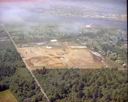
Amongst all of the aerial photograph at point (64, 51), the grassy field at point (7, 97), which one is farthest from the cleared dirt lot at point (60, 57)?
the grassy field at point (7, 97)

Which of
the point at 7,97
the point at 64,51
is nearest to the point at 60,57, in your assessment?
the point at 64,51

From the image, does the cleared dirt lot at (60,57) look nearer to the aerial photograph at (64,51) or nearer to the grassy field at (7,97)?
the aerial photograph at (64,51)

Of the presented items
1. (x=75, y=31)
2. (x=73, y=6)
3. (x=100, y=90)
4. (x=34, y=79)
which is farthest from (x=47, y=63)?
(x=73, y=6)

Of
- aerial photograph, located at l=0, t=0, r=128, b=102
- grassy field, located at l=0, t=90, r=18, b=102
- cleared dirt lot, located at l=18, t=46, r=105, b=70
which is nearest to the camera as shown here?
grassy field, located at l=0, t=90, r=18, b=102

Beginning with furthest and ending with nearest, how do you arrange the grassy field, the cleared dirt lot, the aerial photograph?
the cleared dirt lot < the aerial photograph < the grassy field

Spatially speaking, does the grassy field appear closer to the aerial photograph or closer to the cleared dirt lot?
the aerial photograph

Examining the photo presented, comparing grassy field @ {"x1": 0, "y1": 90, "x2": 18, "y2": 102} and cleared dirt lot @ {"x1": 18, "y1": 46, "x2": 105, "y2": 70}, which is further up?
grassy field @ {"x1": 0, "y1": 90, "x2": 18, "y2": 102}

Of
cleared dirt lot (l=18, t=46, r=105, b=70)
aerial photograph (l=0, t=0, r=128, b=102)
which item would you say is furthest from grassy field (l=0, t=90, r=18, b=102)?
cleared dirt lot (l=18, t=46, r=105, b=70)

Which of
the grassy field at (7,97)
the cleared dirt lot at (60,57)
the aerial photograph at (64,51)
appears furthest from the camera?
the cleared dirt lot at (60,57)
